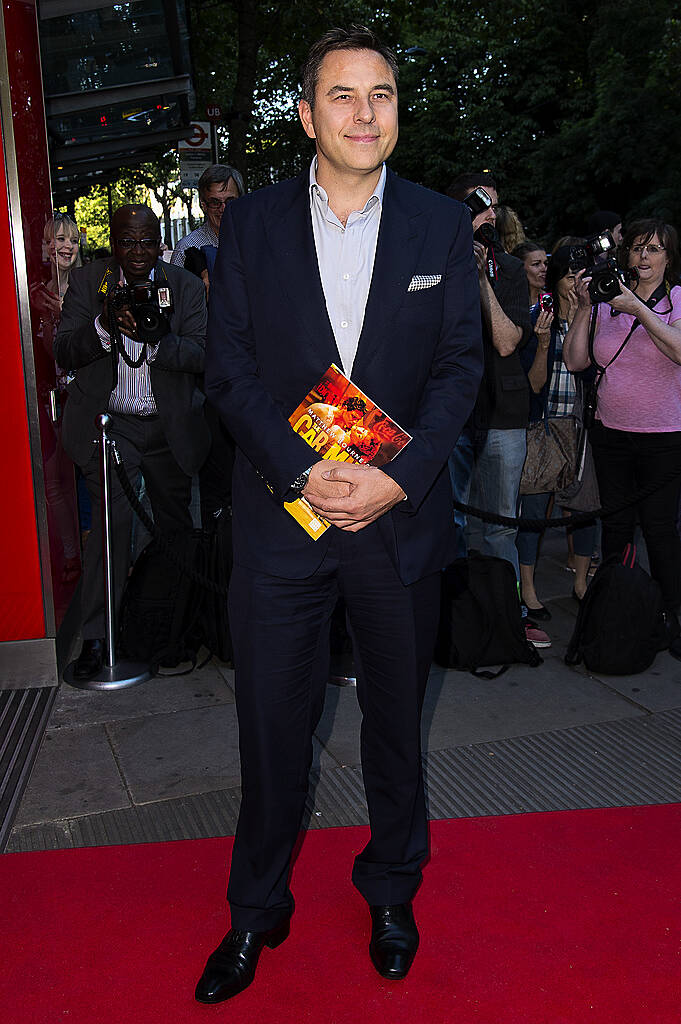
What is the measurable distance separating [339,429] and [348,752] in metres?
1.91

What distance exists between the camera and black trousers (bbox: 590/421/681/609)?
16.2 ft

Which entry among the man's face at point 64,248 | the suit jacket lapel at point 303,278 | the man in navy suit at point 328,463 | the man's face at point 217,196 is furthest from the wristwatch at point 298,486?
the man's face at point 64,248

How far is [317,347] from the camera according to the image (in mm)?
2424

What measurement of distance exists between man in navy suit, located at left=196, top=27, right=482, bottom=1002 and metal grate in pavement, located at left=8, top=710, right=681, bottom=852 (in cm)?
83

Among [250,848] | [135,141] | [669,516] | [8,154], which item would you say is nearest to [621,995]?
[250,848]

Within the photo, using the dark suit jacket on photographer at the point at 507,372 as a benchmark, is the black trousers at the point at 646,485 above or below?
below

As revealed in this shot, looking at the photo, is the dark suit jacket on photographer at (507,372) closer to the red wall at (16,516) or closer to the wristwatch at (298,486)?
the red wall at (16,516)

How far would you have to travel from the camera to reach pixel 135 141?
12.6 meters

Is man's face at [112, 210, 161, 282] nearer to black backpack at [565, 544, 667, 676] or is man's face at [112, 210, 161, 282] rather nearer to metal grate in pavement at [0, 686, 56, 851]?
metal grate in pavement at [0, 686, 56, 851]

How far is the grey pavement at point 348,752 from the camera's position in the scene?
3521 mm

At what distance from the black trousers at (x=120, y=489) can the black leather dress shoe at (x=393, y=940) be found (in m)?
2.52

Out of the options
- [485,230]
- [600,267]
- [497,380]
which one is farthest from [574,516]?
[485,230]

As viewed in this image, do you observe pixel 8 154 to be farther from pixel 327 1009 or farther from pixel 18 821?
pixel 327 1009

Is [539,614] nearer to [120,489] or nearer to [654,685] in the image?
[654,685]
